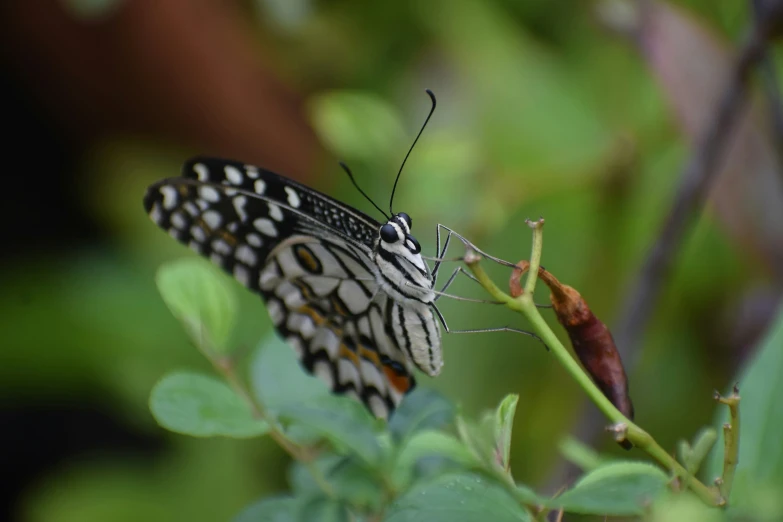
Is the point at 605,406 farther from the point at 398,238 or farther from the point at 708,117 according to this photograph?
the point at 708,117

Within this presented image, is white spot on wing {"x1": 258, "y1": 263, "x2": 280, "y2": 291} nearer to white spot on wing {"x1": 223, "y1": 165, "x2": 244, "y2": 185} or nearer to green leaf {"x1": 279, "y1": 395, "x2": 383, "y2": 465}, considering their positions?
white spot on wing {"x1": 223, "y1": 165, "x2": 244, "y2": 185}

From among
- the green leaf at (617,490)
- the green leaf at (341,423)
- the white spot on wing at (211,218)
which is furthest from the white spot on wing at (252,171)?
the green leaf at (617,490)

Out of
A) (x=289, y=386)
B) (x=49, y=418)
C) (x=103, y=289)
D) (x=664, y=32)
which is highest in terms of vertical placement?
(x=664, y=32)

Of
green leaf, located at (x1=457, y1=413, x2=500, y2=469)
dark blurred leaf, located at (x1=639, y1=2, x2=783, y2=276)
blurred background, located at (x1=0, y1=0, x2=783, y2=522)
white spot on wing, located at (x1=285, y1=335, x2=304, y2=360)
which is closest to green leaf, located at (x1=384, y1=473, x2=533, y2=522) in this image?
green leaf, located at (x1=457, y1=413, x2=500, y2=469)

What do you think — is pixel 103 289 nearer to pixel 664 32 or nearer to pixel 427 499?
pixel 664 32

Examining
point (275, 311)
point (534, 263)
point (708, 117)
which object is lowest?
point (275, 311)

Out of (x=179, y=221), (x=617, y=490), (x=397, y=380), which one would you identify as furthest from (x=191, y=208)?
(x=617, y=490)

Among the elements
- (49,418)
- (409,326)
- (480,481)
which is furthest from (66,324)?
(480,481)
